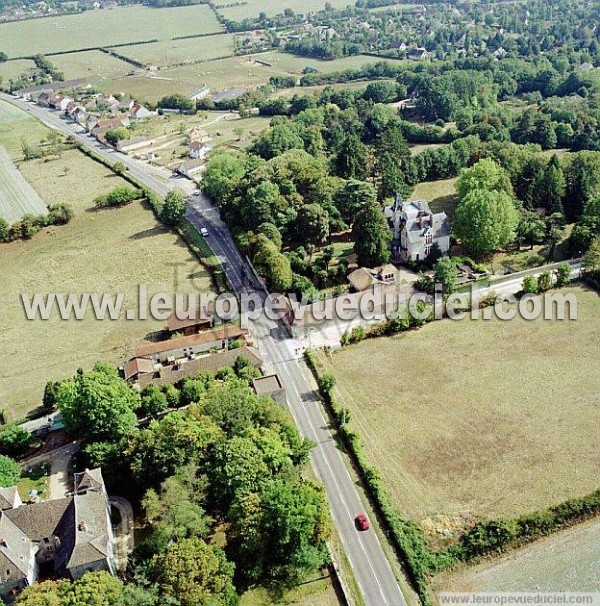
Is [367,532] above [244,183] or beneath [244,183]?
beneath

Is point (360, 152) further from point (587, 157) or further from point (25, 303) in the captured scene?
point (25, 303)

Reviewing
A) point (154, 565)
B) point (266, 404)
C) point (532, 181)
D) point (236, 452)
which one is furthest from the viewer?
point (532, 181)

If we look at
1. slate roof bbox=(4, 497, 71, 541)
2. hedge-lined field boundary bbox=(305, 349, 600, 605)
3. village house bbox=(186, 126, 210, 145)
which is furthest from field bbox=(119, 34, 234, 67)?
hedge-lined field boundary bbox=(305, 349, 600, 605)

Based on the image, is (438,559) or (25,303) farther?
(25,303)

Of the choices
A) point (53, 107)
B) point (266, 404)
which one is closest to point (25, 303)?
point (266, 404)

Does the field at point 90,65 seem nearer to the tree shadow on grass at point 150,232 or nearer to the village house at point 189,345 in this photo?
the tree shadow on grass at point 150,232

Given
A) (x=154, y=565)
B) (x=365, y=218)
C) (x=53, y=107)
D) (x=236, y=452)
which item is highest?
(x=53, y=107)

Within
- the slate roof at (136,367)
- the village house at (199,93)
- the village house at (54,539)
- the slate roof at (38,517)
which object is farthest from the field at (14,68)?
the village house at (54,539)
